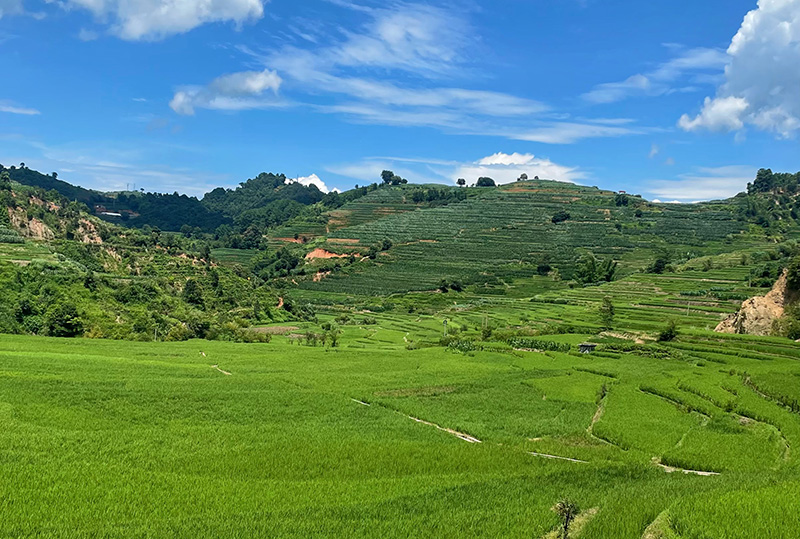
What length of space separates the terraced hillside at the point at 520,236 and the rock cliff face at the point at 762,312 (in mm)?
57722

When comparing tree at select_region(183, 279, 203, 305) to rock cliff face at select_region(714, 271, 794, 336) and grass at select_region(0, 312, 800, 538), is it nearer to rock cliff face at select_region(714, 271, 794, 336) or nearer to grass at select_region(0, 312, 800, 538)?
grass at select_region(0, 312, 800, 538)

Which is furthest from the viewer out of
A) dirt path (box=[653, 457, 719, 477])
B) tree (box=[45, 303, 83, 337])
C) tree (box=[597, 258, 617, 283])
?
tree (box=[597, 258, 617, 283])

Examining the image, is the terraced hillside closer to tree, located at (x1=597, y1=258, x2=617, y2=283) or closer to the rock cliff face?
tree, located at (x1=597, y1=258, x2=617, y2=283)

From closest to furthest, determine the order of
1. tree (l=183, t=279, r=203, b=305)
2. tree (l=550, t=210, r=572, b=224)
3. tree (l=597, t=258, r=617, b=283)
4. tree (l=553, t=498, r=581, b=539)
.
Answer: tree (l=553, t=498, r=581, b=539) → tree (l=183, t=279, r=203, b=305) → tree (l=597, t=258, r=617, b=283) → tree (l=550, t=210, r=572, b=224)

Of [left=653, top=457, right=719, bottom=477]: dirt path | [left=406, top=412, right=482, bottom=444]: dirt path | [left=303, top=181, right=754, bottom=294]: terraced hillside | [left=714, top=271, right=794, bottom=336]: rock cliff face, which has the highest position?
[left=303, top=181, right=754, bottom=294]: terraced hillside

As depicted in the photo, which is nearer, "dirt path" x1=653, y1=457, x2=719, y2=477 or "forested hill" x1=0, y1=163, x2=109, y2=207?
"dirt path" x1=653, y1=457, x2=719, y2=477

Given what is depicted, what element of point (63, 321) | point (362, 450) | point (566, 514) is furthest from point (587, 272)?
point (566, 514)

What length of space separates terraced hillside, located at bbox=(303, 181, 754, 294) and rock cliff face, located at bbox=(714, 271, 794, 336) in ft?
189

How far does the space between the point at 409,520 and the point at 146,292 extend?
52863 mm

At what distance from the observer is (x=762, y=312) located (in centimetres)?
5247

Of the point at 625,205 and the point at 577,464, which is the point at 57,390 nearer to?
the point at 577,464

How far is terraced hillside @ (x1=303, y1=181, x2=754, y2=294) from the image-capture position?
385 ft

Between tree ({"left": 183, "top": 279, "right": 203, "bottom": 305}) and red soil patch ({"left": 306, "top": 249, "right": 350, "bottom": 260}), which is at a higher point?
red soil patch ({"left": 306, "top": 249, "right": 350, "bottom": 260})

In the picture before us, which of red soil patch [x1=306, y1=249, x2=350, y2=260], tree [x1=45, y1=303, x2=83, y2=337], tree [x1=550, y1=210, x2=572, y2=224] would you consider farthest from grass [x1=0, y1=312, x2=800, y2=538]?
tree [x1=550, y1=210, x2=572, y2=224]
